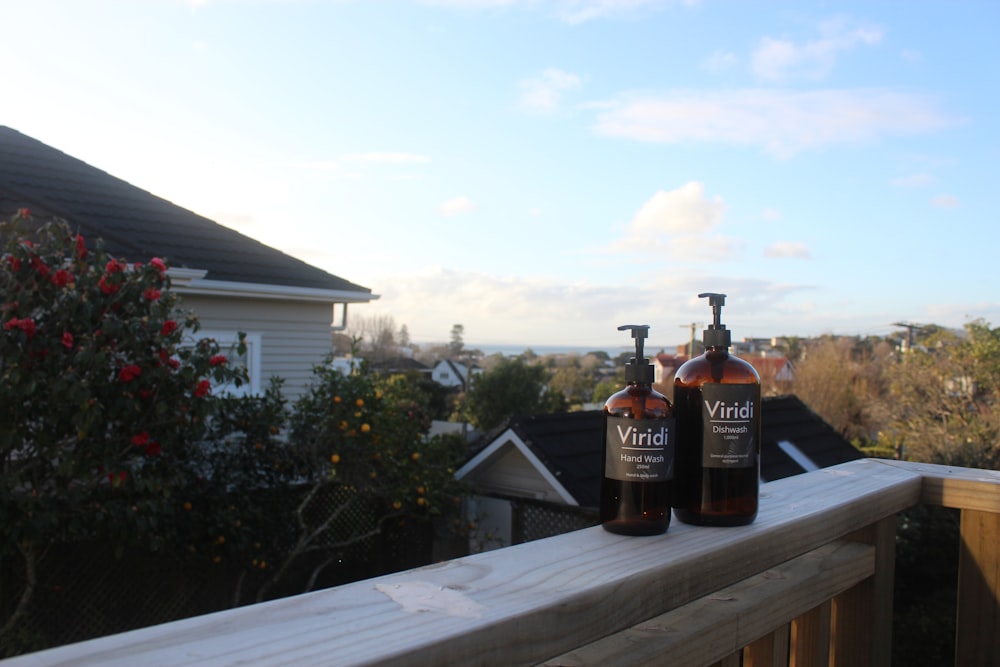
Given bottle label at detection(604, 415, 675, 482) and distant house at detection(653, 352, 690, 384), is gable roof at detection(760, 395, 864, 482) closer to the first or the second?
distant house at detection(653, 352, 690, 384)

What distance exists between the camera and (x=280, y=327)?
31.0 ft

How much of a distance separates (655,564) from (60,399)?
4.31 m

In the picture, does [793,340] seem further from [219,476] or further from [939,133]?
[219,476]

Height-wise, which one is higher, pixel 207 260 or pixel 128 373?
pixel 207 260

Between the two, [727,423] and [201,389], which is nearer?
[727,423]

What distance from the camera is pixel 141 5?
306 inches

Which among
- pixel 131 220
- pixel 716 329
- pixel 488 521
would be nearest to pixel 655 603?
pixel 716 329

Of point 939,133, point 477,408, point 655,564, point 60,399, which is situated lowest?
point 477,408

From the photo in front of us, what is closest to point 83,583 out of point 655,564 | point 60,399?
point 60,399

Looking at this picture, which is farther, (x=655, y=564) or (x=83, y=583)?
(x=83, y=583)

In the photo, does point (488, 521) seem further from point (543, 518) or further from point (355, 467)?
point (355, 467)

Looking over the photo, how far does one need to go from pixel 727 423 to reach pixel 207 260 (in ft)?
27.6

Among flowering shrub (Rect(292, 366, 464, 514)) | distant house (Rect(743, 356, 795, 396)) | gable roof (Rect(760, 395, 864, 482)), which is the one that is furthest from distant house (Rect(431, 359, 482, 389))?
flowering shrub (Rect(292, 366, 464, 514))

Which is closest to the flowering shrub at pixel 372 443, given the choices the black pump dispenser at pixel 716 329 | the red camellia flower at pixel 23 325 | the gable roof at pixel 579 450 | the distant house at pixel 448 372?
the gable roof at pixel 579 450
